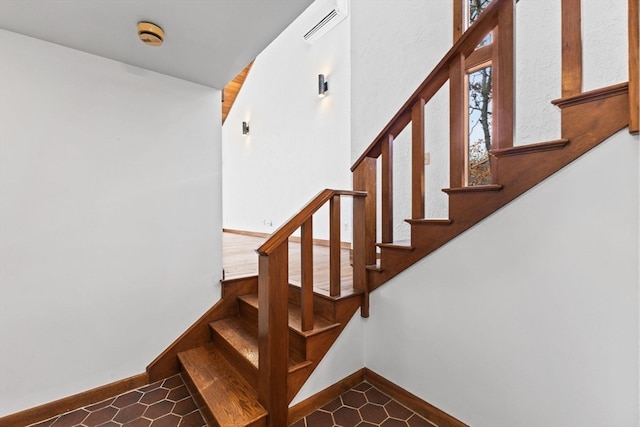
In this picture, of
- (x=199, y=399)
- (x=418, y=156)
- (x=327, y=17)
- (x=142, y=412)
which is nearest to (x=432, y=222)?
(x=418, y=156)

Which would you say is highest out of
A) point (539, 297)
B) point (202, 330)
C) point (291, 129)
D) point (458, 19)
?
point (458, 19)

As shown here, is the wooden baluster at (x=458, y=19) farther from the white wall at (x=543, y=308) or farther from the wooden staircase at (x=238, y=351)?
the wooden staircase at (x=238, y=351)

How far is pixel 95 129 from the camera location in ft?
5.93

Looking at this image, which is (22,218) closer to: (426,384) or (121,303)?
(121,303)

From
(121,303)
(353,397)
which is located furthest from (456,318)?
(121,303)

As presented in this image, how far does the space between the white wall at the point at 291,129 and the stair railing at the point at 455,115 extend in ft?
5.78

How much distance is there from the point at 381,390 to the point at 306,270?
3.36 feet

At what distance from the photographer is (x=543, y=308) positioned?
48.4 inches

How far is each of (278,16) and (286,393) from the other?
200cm

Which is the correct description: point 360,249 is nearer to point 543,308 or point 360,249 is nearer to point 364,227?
point 364,227

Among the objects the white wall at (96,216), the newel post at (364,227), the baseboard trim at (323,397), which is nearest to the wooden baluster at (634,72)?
the newel post at (364,227)

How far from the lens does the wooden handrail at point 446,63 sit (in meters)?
1.39

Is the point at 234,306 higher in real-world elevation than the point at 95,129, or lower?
lower

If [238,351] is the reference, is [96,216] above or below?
above
